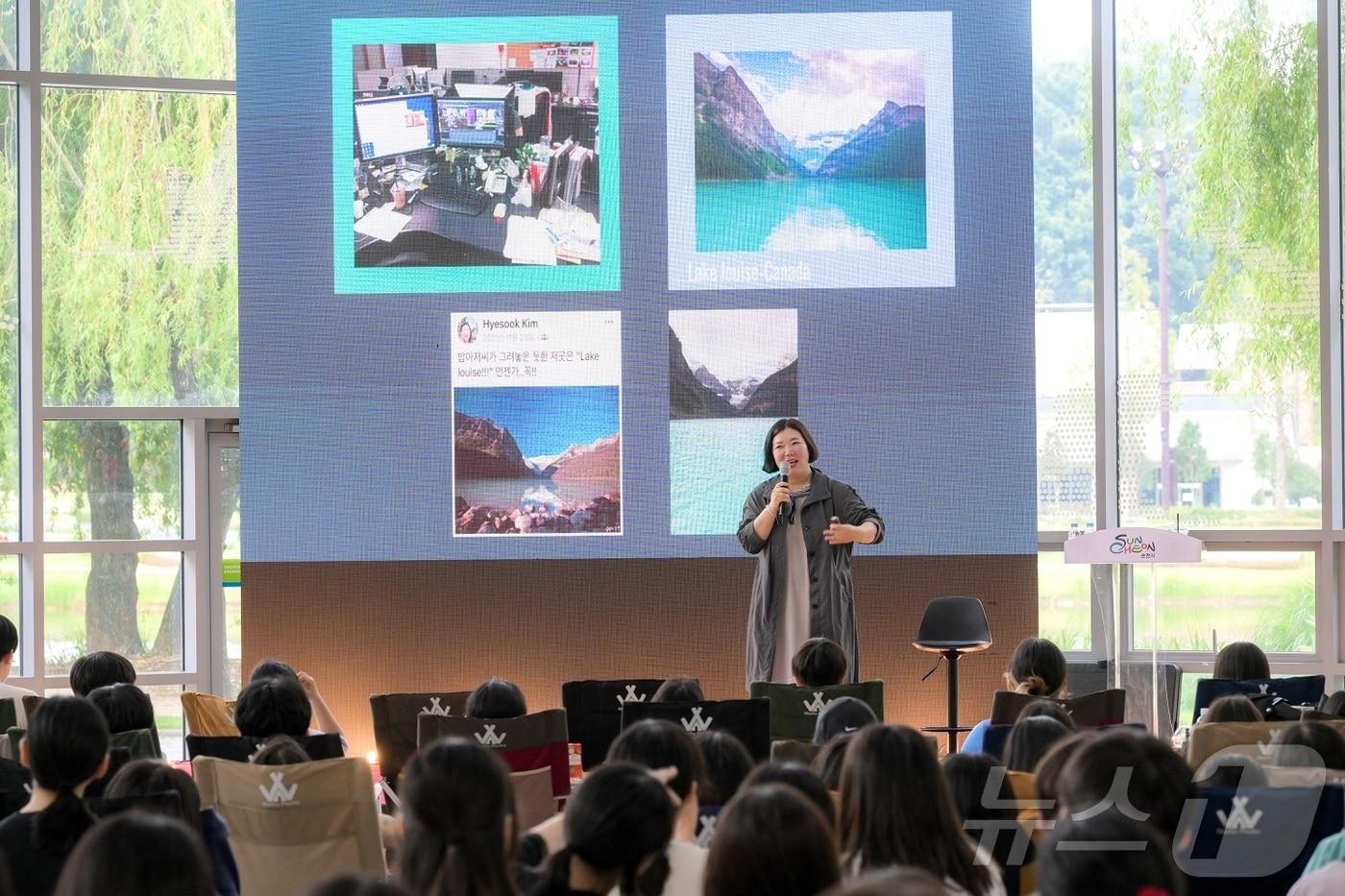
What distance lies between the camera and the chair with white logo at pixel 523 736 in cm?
426

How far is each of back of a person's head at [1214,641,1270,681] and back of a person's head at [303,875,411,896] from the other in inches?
173

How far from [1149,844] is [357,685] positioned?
6.00 metres

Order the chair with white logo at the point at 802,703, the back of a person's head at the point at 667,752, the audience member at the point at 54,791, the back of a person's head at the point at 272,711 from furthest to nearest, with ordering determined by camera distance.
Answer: the chair with white logo at the point at 802,703, the back of a person's head at the point at 272,711, the back of a person's head at the point at 667,752, the audience member at the point at 54,791

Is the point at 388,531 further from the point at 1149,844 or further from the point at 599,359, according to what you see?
the point at 1149,844

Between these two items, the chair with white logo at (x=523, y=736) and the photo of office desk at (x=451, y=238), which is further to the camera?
the photo of office desk at (x=451, y=238)

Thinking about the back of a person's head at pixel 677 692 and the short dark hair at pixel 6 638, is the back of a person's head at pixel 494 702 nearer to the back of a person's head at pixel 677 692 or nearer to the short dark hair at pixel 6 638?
the back of a person's head at pixel 677 692

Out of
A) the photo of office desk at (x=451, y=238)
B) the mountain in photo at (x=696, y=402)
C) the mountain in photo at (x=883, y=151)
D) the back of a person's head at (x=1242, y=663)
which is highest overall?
the mountain in photo at (x=883, y=151)

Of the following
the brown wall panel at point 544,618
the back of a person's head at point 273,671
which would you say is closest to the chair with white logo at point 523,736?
the back of a person's head at point 273,671

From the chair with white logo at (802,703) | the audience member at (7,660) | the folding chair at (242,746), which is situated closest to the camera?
the folding chair at (242,746)

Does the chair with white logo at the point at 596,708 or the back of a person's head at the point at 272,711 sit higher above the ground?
the back of a person's head at the point at 272,711

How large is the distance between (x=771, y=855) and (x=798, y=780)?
70 centimetres

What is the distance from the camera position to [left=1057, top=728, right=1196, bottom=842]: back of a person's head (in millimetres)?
2518

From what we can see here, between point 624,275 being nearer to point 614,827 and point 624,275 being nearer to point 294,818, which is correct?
point 294,818

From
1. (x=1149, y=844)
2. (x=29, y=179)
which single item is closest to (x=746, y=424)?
(x=29, y=179)
